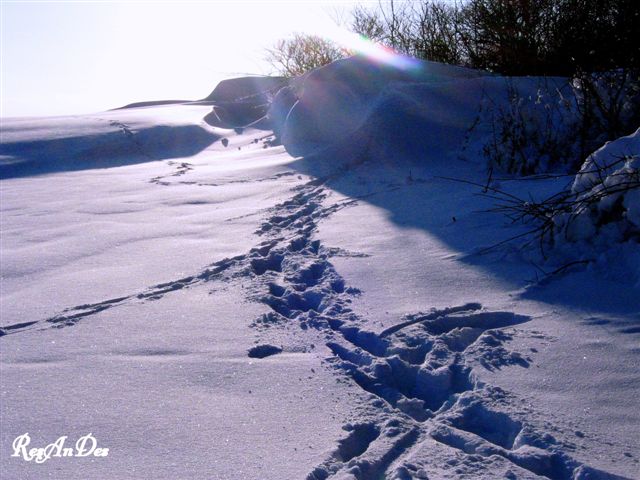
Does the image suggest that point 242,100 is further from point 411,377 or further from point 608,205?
point 411,377

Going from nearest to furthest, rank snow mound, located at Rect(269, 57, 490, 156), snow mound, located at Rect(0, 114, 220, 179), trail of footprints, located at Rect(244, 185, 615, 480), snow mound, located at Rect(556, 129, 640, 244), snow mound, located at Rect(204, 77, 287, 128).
Answer: trail of footprints, located at Rect(244, 185, 615, 480) < snow mound, located at Rect(556, 129, 640, 244) < snow mound, located at Rect(269, 57, 490, 156) < snow mound, located at Rect(0, 114, 220, 179) < snow mound, located at Rect(204, 77, 287, 128)

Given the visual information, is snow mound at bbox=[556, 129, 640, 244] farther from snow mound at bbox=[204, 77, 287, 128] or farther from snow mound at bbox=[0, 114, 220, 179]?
snow mound at bbox=[204, 77, 287, 128]

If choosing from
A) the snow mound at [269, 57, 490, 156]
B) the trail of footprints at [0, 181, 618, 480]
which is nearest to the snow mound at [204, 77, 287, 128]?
the snow mound at [269, 57, 490, 156]

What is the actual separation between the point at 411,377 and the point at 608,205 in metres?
1.04

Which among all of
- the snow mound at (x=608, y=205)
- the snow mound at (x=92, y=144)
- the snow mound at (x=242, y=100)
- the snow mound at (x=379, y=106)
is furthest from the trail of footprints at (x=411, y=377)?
the snow mound at (x=242, y=100)

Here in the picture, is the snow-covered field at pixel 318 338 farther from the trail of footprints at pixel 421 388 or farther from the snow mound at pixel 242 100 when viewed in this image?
the snow mound at pixel 242 100

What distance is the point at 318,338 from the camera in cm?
192

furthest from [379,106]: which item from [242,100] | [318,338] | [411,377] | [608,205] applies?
[242,100]

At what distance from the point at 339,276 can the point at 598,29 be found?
4.23m

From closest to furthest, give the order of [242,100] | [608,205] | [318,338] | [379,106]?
[318,338]
[608,205]
[379,106]
[242,100]

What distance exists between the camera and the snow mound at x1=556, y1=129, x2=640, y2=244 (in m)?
2.13

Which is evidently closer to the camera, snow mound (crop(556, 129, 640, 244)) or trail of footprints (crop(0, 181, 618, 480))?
trail of footprints (crop(0, 181, 618, 480))

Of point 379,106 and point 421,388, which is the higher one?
point 379,106

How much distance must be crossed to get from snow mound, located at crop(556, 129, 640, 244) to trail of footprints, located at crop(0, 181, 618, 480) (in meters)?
0.54
